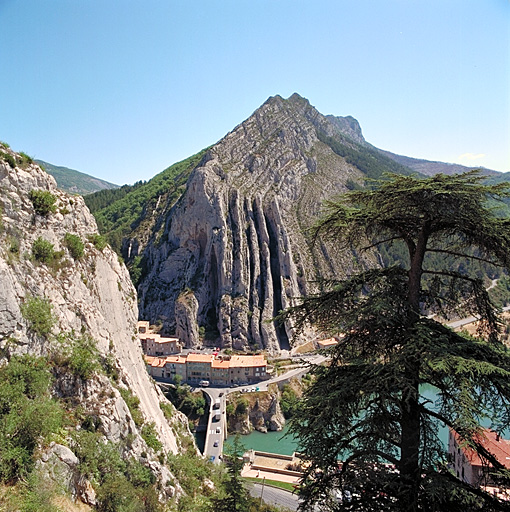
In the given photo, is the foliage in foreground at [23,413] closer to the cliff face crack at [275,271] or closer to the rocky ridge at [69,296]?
the rocky ridge at [69,296]

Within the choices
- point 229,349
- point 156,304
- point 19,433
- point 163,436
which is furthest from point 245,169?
point 19,433

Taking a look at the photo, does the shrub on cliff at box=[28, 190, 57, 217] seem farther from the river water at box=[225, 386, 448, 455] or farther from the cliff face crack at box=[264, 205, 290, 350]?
the cliff face crack at box=[264, 205, 290, 350]

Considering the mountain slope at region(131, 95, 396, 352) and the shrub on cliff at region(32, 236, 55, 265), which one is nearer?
the shrub on cliff at region(32, 236, 55, 265)

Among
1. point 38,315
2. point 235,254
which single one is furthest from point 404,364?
point 235,254

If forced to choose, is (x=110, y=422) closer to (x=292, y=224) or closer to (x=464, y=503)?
(x=464, y=503)

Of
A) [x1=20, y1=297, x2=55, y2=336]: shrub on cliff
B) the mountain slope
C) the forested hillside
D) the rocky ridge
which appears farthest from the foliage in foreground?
the forested hillside

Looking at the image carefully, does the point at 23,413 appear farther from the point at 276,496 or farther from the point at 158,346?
the point at 158,346

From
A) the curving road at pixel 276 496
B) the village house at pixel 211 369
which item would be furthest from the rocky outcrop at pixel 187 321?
the curving road at pixel 276 496
